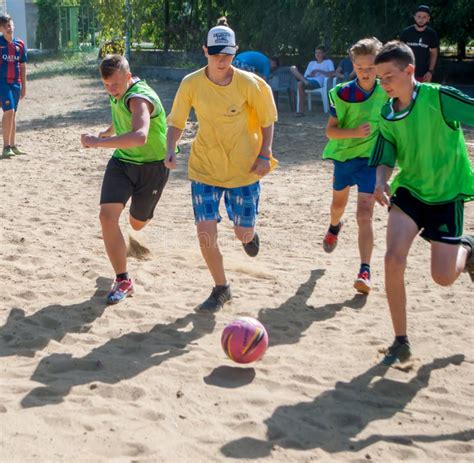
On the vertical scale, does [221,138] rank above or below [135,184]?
above

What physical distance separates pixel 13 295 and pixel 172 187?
4473mm

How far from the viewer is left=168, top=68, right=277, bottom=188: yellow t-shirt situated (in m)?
6.15

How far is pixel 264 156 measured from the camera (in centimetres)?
624

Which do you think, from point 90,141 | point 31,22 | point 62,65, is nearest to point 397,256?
point 90,141

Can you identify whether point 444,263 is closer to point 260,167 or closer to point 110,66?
point 260,167

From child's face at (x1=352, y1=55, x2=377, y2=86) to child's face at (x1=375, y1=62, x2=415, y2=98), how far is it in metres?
1.35

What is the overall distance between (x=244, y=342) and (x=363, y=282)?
176 cm

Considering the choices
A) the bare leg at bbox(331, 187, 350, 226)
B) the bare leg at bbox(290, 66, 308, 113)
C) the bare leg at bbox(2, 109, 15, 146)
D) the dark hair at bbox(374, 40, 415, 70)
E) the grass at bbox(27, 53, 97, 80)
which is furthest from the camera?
the grass at bbox(27, 53, 97, 80)

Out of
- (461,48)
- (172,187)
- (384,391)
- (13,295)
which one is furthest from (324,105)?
(384,391)

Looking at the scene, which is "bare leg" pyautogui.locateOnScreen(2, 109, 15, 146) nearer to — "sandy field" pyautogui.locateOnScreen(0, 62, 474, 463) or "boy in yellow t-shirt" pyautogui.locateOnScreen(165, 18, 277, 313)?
"sandy field" pyautogui.locateOnScreen(0, 62, 474, 463)

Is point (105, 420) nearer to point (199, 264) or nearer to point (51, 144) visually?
point (199, 264)

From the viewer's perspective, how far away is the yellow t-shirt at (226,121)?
6.15 metres

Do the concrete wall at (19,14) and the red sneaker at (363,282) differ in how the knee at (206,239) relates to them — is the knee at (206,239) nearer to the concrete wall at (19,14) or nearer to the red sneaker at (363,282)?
the red sneaker at (363,282)

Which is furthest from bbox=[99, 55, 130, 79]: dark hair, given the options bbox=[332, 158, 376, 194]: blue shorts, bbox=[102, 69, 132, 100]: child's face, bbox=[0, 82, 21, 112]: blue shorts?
bbox=[0, 82, 21, 112]: blue shorts
